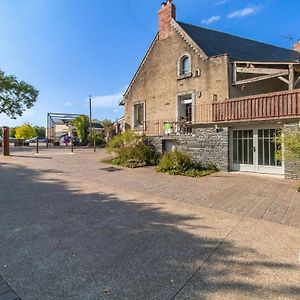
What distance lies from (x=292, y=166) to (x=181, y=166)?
13.7 ft

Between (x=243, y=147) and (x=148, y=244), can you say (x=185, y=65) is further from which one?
(x=148, y=244)

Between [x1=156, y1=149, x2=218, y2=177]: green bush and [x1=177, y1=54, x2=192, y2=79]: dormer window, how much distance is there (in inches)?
234

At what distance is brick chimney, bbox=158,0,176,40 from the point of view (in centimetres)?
1694

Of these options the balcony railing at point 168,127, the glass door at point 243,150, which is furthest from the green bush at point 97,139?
the glass door at point 243,150

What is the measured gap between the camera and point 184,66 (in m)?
16.2

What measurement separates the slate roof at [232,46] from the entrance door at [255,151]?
17.5 ft

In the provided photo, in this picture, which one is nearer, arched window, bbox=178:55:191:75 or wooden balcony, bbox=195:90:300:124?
wooden balcony, bbox=195:90:300:124

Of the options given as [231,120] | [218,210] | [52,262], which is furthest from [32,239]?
[231,120]

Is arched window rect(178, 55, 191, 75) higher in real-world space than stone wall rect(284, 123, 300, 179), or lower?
higher

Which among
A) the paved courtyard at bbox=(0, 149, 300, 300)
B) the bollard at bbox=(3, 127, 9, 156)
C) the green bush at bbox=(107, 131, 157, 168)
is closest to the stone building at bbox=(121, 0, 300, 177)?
the green bush at bbox=(107, 131, 157, 168)

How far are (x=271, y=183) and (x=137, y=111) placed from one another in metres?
12.1

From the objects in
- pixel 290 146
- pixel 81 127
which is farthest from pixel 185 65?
pixel 81 127

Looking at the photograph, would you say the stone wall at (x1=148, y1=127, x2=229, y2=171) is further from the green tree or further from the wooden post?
the green tree

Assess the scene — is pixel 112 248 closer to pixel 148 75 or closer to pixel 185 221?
pixel 185 221
